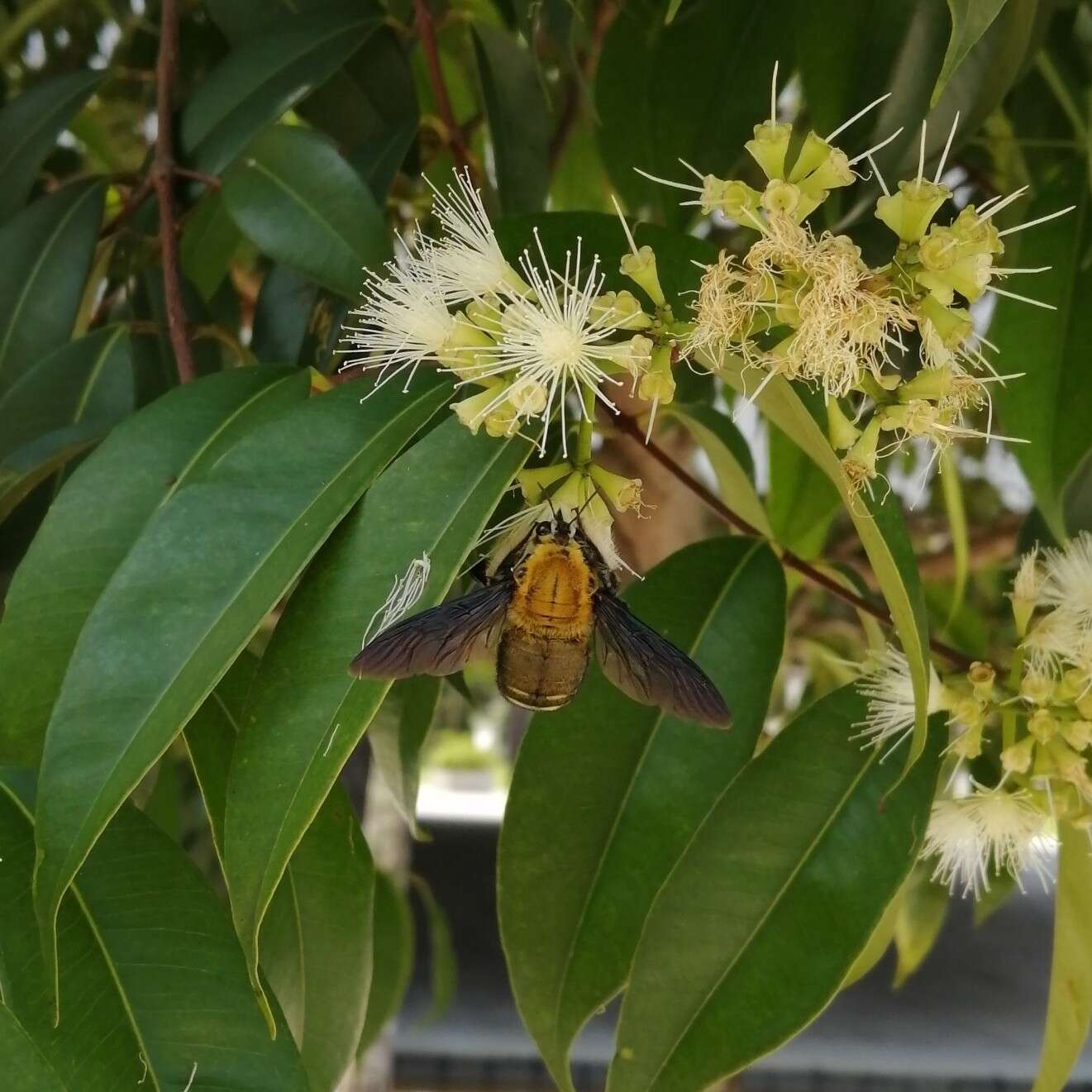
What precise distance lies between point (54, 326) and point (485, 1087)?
1.88 m

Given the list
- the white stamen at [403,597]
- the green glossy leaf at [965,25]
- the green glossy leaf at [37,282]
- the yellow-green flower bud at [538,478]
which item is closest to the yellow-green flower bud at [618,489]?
the yellow-green flower bud at [538,478]

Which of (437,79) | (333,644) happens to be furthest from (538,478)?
(437,79)

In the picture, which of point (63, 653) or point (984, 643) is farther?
point (984, 643)

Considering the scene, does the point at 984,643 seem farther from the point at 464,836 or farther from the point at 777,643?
the point at 464,836

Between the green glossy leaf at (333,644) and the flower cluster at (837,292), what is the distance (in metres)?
0.12

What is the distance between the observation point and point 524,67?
96 centimetres

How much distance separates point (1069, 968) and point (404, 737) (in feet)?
1.47

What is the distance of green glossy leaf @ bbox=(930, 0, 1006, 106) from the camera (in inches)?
17.5

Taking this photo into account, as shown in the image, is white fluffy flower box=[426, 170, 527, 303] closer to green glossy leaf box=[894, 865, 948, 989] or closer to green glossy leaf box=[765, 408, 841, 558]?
green glossy leaf box=[765, 408, 841, 558]

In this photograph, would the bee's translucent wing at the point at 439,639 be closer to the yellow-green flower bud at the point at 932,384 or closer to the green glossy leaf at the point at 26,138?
the yellow-green flower bud at the point at 932,384

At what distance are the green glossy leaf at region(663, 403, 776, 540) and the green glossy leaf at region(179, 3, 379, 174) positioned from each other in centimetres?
36

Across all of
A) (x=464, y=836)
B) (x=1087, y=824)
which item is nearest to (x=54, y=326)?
(x=1087, y=824)

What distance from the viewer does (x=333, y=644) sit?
0.55 metres

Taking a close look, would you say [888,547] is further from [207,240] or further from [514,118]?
[207,240]
